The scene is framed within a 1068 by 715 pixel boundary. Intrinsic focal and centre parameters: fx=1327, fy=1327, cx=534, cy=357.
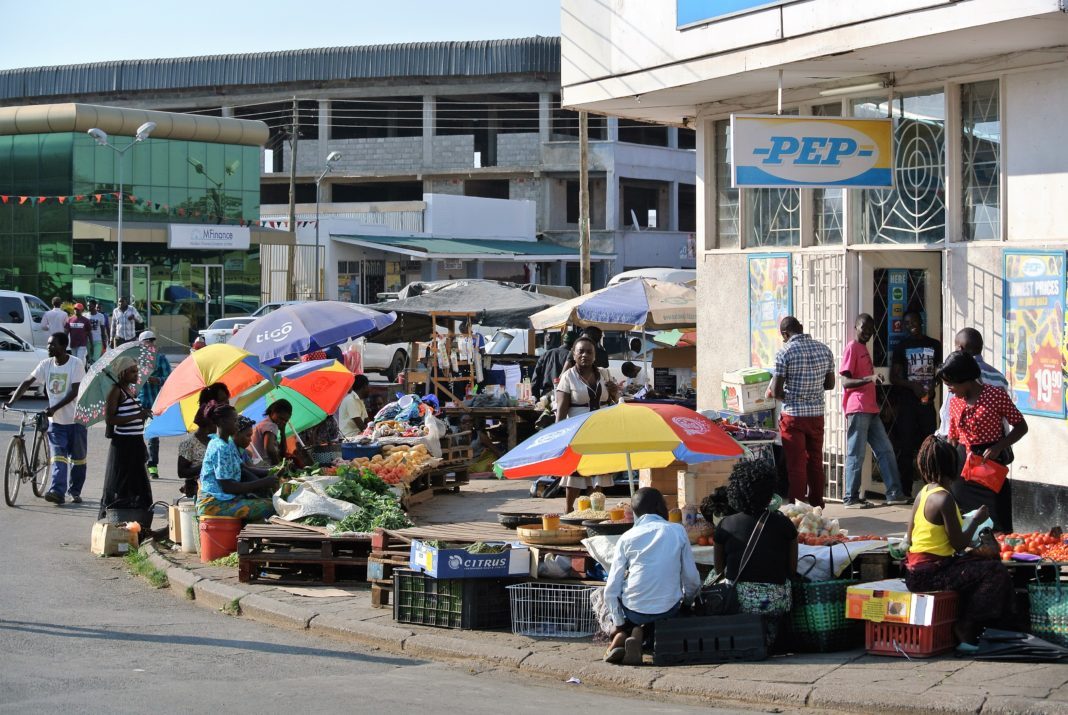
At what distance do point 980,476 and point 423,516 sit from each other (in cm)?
613

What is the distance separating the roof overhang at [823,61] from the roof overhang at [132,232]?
29.9 metres

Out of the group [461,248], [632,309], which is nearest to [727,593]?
[632,309]

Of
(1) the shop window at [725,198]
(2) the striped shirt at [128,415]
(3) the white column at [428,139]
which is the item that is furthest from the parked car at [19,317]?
(3) the white column at [428,139]

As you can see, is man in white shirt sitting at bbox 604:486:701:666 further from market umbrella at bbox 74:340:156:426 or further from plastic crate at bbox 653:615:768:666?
market umbrella at bbox 74:340:156:426

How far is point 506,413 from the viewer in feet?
57.8

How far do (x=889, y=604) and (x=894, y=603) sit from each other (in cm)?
3

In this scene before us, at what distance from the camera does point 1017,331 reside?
11406mm

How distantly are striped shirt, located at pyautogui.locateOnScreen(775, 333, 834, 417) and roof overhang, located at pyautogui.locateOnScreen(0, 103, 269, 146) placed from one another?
116ft

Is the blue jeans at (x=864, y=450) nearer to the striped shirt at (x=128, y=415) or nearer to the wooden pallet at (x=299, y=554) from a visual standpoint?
the wooden pallet at (x=299, y=554)

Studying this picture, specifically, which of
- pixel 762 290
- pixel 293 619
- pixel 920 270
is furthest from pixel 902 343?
pixel 293 619

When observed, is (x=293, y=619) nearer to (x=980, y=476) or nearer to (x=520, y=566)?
(x=520, y=566)

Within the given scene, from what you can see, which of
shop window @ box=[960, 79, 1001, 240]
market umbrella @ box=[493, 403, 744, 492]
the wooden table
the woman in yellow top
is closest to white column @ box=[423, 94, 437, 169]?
the wooden table

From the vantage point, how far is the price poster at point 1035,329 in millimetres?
10969

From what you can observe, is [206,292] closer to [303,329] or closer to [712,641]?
[303,329]
